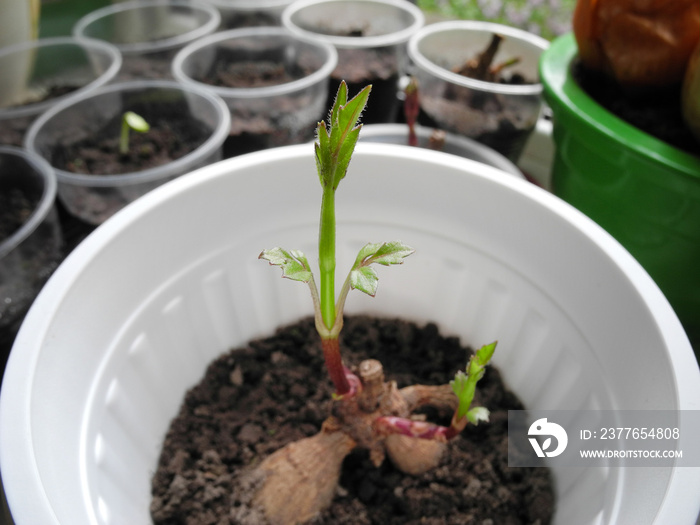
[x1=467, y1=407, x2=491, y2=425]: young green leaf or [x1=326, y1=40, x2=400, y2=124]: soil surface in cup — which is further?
[x1=326, y1=40, x2=400, y2=124]: soil surface in cup

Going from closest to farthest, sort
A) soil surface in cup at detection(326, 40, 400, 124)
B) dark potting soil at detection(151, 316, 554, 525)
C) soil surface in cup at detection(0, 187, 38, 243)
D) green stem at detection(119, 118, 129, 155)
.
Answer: dark potting soil at detection(151, 316, 554, 525)
soil surface in cup at detection(0, 187, 38, 243)
green stem at detection(119, 118, 129, 155)
soil surface in cup at detection(326, 40, 400, 124)

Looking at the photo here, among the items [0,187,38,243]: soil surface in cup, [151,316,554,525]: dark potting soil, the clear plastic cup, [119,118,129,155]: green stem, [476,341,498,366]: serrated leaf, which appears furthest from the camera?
[119,118,129,155]: green stem

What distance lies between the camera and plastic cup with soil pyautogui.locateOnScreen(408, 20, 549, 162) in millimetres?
852

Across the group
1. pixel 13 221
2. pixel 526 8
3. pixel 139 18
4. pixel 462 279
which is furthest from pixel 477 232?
pixel 139 18

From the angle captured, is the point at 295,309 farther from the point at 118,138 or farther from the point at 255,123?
the point at 118,138

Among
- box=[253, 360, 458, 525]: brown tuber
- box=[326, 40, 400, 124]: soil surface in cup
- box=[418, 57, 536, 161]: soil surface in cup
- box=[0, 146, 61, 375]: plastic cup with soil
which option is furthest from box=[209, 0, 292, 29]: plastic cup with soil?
box=[253, 360, 458, 525]: brown tuber

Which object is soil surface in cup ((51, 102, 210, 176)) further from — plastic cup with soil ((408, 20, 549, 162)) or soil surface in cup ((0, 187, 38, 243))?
plastic cup with soil ((408, 20, 549, 162))

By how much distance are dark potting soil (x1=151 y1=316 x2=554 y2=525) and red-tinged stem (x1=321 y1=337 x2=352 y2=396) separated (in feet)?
0.43

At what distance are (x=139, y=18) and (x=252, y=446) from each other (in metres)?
1.04

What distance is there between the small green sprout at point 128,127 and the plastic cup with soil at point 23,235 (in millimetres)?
150

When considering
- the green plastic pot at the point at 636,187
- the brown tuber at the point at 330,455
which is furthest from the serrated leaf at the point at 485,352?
the green plastic pot at the point at 636,187

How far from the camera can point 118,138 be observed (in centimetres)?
97

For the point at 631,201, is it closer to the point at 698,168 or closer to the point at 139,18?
the point at 698,168

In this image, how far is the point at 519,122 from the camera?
2.82 feet
